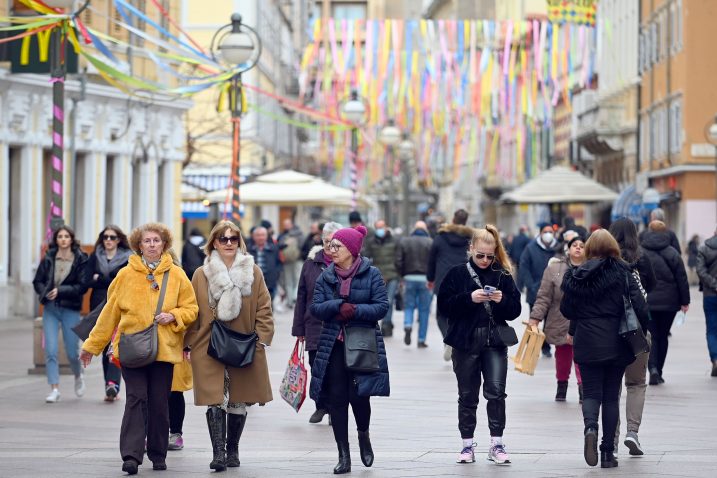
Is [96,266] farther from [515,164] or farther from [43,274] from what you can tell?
[515,164]

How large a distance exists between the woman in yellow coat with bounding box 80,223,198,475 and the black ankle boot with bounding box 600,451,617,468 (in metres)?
2.96

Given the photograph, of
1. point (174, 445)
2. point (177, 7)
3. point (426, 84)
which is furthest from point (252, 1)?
point (174, 445)

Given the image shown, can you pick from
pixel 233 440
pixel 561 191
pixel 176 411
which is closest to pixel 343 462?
pixel 233 440

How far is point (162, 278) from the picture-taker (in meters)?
12.1

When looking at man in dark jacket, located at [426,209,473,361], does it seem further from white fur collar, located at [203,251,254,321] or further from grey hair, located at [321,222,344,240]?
white fur collar, located at [203,251,254,321]

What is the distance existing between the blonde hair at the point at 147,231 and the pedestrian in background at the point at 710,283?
8.74 metres

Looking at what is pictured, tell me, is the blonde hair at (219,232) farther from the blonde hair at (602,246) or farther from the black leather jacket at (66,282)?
the black leather jacket at (66,282)

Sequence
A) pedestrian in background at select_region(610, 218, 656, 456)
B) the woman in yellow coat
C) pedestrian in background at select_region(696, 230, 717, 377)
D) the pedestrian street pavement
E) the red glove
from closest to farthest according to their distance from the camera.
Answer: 1. the red glove
2. the woman in yellow coat
3. the pedestrian street pavement
4. pedestrian in background at select_region(610, 218, 656, 456)
5. pedestrian in background at select_region(696, 230, 717, 377)

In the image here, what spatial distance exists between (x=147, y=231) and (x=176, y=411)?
1.72 meters

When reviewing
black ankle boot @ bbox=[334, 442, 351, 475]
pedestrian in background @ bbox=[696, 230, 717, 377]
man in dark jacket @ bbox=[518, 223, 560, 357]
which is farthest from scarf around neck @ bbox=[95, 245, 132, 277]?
man in dark jacket @ bbox=[518, 223, 560, 357]

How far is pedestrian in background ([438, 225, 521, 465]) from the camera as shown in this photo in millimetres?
12516

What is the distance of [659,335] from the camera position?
18656mm

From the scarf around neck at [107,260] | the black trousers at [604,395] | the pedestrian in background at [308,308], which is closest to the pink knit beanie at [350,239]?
the black trousers at [604,395]

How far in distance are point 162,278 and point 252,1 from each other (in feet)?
171
